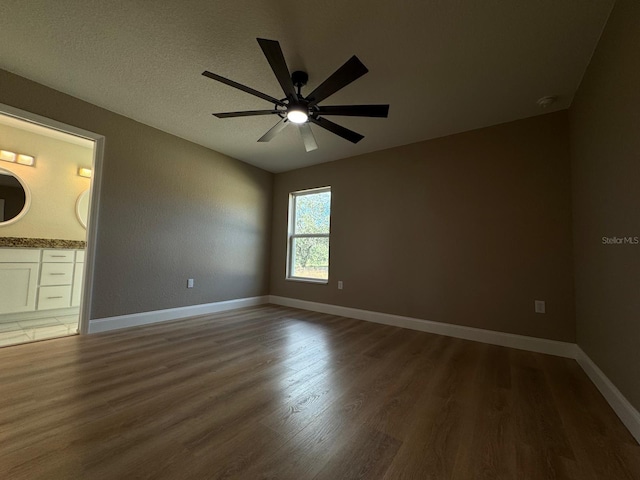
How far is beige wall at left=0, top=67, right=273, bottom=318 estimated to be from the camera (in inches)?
Answer: 111

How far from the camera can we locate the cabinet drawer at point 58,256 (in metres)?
3.43

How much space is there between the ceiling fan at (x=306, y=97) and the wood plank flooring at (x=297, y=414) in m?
1.97

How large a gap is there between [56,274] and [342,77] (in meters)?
4.44

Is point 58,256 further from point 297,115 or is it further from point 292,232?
point 297,115

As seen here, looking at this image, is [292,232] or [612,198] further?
[292,232]

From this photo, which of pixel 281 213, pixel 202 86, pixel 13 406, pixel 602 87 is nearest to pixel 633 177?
pixel 602 87

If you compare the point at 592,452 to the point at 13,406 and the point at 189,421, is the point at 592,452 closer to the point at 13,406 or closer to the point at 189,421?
the point at 189,421

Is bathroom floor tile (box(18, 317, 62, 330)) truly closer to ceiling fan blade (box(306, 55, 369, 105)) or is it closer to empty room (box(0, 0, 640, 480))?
empty room (box(0, 0, 640, 480))

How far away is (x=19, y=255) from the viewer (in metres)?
3.22

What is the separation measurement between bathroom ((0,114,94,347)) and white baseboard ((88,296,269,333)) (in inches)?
12.4

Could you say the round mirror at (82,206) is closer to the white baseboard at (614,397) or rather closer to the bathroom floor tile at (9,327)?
the bathroom floor tile at (9,327)

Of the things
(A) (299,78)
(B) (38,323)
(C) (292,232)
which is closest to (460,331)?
(C) (292,232)

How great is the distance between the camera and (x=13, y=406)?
145 centimetres

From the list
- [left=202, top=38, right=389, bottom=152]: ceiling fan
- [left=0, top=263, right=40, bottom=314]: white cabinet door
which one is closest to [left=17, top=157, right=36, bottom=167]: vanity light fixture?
[left=0, top=263, right=40, bottom=314]: white cabinet door
